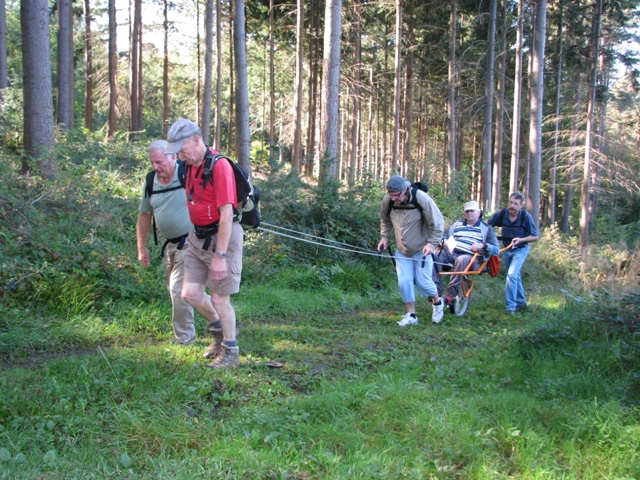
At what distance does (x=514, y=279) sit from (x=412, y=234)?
8.52 ft

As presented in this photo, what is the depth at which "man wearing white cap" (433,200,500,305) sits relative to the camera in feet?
28.9

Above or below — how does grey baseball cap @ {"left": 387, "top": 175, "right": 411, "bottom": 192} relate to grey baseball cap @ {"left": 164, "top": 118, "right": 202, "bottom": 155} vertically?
below

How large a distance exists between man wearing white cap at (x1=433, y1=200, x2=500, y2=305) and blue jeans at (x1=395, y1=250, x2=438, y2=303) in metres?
0.59

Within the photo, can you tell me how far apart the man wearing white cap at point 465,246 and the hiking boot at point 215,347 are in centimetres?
436

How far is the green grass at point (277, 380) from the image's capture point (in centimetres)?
341

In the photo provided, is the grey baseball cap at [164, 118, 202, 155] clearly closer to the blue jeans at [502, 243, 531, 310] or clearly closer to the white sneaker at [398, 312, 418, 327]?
the white sneaker at [398, 312, 418, 327]

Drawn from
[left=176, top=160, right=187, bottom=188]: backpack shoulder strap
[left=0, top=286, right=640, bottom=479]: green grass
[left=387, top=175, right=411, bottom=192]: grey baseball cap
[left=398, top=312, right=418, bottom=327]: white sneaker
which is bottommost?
[left=398, top=312, right=418, bottom=327]: white sneaker

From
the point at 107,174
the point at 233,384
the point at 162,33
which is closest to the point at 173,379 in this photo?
the point at 233,384

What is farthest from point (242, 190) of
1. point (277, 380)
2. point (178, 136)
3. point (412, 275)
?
point (412, 275)

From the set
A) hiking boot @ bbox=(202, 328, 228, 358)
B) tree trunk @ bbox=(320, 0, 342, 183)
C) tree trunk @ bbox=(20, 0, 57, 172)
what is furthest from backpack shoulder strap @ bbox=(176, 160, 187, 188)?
tree trunk @ bbox=(320, 0, 342, 183)

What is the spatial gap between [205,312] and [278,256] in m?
4.73

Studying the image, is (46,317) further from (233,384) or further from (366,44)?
(366,44)

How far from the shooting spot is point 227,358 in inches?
203

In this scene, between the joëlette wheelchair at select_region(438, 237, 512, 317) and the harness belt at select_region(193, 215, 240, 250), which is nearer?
the harness belt at select_region(193, 215, 240, 250)
